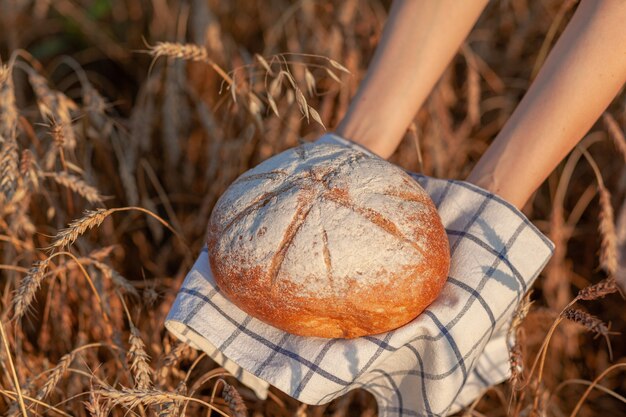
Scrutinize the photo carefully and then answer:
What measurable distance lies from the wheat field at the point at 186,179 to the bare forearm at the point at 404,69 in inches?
6.9

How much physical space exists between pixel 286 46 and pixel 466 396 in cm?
210

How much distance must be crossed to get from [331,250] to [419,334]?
0.30 m

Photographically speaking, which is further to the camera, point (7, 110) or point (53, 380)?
point (7, 110)

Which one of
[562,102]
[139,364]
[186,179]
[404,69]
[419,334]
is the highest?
[562,102]

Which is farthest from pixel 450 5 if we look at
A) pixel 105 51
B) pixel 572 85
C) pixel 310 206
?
pixel 105 51

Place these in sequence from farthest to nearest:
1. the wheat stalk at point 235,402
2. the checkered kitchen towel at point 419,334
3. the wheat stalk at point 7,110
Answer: the wheat stalk at point 7,110 < the checkered kitchen towel at point 419,334 < the wheat stalk at point 235,402

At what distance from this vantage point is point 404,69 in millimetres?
1732

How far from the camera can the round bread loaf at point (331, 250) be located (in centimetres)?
126

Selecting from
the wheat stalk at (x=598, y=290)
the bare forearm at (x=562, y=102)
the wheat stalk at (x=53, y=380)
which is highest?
the bare forearm at (x=562, y=102)

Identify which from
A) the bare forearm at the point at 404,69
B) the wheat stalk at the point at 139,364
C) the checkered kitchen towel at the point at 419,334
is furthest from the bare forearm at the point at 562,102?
the wheat stalk at the point at 139,364

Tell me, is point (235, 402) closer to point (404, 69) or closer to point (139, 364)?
point (139, 364)

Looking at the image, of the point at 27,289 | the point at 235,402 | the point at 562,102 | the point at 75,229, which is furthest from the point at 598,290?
the point at 27,289

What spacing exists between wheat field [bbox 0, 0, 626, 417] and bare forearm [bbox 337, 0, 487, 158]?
18 centimetres

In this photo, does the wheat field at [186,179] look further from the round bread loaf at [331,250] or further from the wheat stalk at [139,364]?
the round bread loaf at [331,250]
